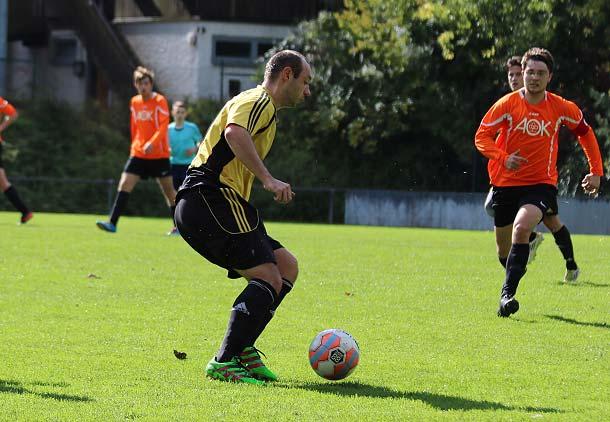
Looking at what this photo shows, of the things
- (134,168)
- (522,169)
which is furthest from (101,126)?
(522,169)

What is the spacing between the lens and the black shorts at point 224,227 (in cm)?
675

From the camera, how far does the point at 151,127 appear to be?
18531mm

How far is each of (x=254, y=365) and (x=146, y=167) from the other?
474 inches

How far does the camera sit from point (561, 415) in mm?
5840

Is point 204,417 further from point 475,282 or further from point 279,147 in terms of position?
point 279,147

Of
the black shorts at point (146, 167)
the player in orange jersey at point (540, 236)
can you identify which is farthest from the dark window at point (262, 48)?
the player in orange jersey at point (540, 236)

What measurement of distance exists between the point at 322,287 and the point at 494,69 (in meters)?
18.1

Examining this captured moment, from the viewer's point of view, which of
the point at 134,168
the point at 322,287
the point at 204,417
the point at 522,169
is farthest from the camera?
the point at 134,168

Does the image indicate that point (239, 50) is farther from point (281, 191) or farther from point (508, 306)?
point (281, 191)

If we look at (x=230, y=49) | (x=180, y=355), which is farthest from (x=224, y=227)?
(x=230, y=49)

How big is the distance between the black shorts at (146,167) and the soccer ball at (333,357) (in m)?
12.0

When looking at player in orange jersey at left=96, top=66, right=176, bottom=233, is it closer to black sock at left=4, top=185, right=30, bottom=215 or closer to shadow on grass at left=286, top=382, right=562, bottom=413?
black sock at left=4, top=185, right=30, bottom=215

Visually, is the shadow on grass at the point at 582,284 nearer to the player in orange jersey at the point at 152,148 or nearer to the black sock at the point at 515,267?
the black sock at the point at 515,267

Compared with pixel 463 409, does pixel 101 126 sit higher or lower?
lower
